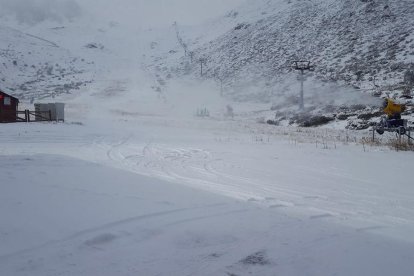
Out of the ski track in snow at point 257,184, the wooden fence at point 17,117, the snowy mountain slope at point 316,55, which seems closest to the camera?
the ski track in snow at point 257,184

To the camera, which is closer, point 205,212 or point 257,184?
point 205,212

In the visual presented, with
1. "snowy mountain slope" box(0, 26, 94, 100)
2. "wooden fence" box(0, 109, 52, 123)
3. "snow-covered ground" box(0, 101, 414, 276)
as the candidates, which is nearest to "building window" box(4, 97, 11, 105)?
"wooden fence" box(0, 109, 52, 123)

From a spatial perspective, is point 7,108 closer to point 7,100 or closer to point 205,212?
point 7,100

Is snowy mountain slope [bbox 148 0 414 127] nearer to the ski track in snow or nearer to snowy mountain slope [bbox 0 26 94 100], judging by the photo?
snowy mountain slope [bbox 0 26 94 100]

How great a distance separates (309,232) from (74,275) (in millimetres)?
2663

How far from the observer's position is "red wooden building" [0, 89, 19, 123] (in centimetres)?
2518

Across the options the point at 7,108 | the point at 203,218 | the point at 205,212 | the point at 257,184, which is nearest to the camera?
the point at 203,218

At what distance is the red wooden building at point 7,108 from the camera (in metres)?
25.2

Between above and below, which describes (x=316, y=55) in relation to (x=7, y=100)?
above

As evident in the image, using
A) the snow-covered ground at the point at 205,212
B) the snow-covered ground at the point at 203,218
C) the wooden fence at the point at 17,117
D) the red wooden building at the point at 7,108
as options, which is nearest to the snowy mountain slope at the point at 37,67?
the red wooden building at the point at 7,108

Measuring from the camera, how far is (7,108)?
25.6 meters

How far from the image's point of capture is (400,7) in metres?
59.8

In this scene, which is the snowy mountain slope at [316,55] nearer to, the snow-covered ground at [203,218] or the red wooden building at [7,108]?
the red wooden building at [7,108]

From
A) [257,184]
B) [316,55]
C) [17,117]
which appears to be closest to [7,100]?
[17,117]
